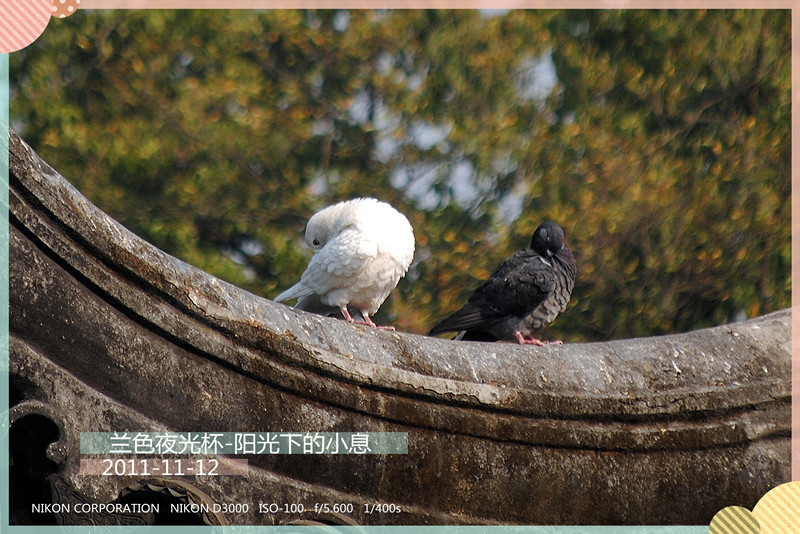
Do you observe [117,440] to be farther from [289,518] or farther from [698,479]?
[698,479]

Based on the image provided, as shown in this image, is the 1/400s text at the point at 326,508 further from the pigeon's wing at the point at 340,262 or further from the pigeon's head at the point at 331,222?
the pigeon's head at the point at 331,222

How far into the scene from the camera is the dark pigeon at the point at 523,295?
220 inches

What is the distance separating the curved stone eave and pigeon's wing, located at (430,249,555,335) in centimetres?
177

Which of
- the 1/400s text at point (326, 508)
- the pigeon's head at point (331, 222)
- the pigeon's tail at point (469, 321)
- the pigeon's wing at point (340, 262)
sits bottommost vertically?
the 1/400s text at point (326, 508)

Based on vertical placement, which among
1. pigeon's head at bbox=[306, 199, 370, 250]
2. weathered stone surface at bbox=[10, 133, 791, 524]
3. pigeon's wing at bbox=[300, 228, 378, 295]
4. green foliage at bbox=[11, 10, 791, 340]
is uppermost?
green foliage at bbox=[11, 10, 791, 340]

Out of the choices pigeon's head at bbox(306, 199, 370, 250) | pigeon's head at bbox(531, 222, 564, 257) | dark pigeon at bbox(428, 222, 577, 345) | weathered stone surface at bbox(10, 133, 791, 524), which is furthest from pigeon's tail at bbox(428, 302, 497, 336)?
weathered stone surface at bbox(10, 133, 791, 524)

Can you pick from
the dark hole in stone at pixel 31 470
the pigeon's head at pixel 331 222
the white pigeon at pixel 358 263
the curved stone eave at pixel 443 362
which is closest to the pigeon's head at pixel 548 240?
the white pigeon at pixel 358 263

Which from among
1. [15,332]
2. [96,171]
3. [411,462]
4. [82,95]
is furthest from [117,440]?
[82,95]

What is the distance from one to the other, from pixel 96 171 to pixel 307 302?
17.4ft

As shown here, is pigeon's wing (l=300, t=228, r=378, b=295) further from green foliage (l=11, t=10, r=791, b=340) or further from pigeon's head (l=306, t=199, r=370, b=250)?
green foliage (l=11, t=10, r=791, b=340)

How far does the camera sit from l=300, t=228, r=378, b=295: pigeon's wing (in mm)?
4906

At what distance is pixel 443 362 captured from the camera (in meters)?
3.35

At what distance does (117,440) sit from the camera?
9.30ft

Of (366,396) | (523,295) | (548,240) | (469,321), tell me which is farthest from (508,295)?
(366,396)
